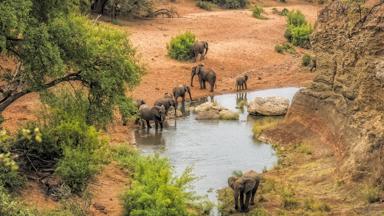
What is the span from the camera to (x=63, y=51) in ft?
54.9

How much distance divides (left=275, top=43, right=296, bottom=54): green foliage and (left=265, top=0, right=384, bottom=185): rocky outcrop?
1613 centimetres

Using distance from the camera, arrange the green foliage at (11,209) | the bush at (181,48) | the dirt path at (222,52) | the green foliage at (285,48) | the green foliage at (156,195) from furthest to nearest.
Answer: the green foliage at (285,48), the bush at (181,48), the dirt path at (222,52), the green foliage at (156,195), the green foliage at (11,209)

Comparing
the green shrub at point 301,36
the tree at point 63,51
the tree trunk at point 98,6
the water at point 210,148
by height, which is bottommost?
the water at point 210,148

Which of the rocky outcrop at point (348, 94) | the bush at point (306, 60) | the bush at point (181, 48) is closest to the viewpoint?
the rocky outcrop at point (348, 94)

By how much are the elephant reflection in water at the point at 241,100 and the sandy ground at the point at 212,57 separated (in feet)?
2.83

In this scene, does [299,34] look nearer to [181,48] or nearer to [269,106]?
[181,48]

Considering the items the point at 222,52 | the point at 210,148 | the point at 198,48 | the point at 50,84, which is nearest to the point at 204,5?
the point at 222,52

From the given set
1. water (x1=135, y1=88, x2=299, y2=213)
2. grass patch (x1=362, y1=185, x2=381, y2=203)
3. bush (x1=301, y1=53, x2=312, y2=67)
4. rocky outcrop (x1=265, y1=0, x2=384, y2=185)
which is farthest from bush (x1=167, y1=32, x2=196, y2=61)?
grass patch (x1=362, y1=185, x2=381, y2=203)

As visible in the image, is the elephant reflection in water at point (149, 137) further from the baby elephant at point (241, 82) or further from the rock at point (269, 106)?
the baby elephant at point (241, 82)

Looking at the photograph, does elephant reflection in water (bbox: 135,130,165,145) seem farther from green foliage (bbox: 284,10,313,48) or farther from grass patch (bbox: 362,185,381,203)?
green foliage (bbox: 284,10,313,48)

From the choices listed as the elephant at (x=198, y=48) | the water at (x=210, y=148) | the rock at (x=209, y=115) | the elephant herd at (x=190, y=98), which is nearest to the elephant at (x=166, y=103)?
the elephant herd at (x=190, y=98)

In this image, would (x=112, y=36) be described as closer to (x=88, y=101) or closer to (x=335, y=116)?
(x=88, y=101)

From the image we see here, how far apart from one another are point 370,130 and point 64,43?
7649mm

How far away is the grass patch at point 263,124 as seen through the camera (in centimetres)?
2435
